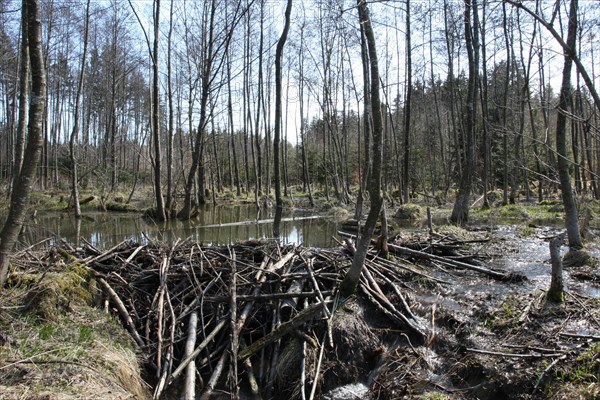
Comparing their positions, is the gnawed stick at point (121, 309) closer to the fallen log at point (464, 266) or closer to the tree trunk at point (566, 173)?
the fallen log at point (464, 266)

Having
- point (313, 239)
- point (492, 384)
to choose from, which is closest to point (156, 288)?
point (492, 384)

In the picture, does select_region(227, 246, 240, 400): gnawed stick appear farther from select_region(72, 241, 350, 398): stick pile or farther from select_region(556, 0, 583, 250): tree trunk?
select_region(556, 0, 583, 250): tree trunk

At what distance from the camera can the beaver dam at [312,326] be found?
Answer: 4.47 m

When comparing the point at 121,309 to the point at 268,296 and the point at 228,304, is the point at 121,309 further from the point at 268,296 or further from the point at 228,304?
the point at 268,296

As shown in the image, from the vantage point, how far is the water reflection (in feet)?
46.1

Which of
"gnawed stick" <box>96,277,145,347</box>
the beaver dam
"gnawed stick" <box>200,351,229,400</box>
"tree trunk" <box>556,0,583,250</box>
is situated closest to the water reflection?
the beaver dam

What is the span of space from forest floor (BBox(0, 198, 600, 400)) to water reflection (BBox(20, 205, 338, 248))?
6.24m

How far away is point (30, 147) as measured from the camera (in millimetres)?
4336

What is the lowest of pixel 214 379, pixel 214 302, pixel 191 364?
pixel 214 379

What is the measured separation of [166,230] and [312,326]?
13.1 metres

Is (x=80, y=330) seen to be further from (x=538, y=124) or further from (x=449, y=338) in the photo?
(x=538, y=124)

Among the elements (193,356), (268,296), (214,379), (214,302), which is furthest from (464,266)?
(193,356)

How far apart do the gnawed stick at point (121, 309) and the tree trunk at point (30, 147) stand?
137 centimetres

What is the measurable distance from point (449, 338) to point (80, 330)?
4620mm
